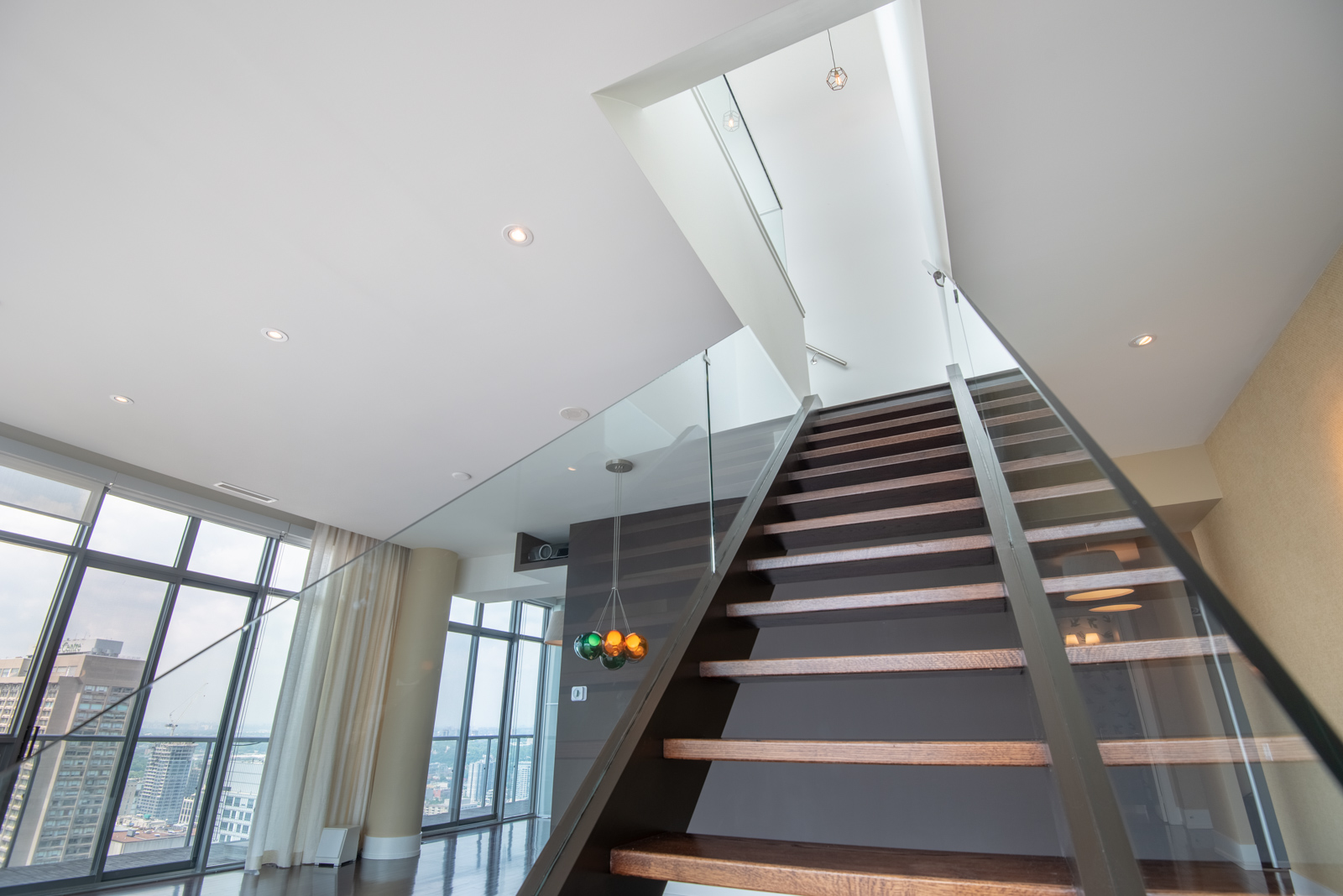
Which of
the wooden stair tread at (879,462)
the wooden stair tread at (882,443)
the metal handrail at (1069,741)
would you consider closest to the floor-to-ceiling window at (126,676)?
the metal handrail at (1069,741)

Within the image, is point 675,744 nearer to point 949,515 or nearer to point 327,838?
point 327,838

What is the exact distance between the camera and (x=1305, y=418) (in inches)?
141

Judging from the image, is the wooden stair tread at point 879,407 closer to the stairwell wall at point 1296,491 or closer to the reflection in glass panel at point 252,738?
the stairwell wall at point 1296,491

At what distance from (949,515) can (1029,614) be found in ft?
3.43

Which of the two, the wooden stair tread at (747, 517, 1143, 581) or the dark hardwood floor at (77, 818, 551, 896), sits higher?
the wooden stair tread at (747, 517, 1143, 581)

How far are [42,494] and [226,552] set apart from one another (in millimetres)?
1436

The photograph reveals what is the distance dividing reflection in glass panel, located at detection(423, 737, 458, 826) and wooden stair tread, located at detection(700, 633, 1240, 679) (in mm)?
708

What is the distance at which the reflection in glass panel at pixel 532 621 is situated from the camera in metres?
2.14

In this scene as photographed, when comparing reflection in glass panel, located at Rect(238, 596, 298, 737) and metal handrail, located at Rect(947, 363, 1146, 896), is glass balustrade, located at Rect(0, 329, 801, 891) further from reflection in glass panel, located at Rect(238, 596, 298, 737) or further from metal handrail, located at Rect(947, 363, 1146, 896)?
metal handrail, located at Rect(947, 363, 1146, 896)

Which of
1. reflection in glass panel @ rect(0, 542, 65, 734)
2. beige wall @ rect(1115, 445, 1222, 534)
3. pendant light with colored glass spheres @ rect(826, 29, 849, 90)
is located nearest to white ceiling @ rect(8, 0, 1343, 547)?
beige wall @ rect(1115, 445, 1222, 534)

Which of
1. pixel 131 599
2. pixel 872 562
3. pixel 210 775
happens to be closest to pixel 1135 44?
pixel 872 562

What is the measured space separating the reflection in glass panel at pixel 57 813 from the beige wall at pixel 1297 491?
4119 millimetres

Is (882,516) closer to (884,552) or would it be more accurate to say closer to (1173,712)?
(884,552)

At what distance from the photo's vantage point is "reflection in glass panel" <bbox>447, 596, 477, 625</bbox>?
179cm
